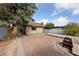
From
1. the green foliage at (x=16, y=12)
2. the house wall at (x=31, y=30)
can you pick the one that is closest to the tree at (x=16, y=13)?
the green foliage at (x=16, y=12)

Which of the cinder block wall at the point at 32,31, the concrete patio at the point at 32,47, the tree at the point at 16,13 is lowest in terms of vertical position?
the concrete patio at the point at 32,47

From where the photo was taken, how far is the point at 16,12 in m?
2.75

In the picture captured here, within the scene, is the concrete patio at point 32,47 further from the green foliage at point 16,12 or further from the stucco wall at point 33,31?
the green foliage at point 16,12

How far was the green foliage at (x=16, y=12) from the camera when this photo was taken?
2.71 metres

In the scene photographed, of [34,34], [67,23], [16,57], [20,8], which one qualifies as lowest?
[16,57]

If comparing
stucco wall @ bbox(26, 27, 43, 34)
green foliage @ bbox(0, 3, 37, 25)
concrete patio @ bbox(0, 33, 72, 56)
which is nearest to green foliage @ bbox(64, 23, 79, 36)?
concrete patio @ bbox(0, 33, 72, 56)

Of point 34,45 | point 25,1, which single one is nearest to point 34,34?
point 34,45

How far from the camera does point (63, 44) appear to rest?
2682 mm

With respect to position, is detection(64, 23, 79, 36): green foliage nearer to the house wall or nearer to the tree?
the house wall

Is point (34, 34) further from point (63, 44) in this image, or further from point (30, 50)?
point (63, 44)

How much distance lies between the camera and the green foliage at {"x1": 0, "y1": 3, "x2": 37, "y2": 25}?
2.71 metres

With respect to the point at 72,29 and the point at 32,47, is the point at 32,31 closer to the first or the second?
the point at 32,47

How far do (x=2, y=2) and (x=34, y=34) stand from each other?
2.52 ft

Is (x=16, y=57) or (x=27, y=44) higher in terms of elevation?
(x=27, y=44)
